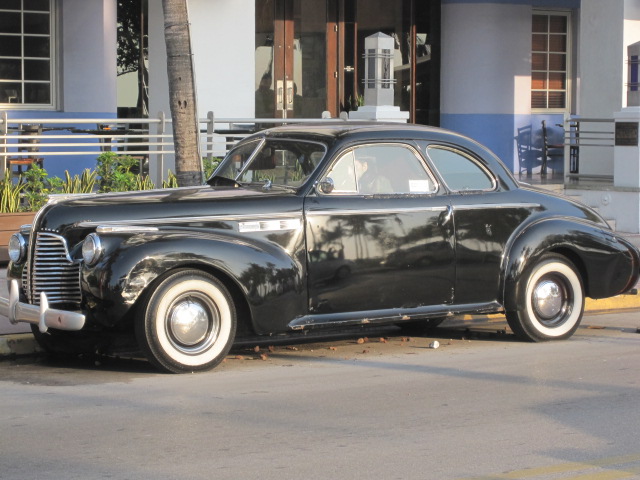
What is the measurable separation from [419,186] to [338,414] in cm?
267

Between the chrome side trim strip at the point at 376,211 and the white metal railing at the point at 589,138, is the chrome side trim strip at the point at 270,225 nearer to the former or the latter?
the chrome side trim strip at the point at 376,211

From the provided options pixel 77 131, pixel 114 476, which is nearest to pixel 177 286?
pixel 114 476

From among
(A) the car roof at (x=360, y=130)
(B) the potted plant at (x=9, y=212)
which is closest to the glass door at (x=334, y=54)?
(B) the potted plant at (x=9, y=212)

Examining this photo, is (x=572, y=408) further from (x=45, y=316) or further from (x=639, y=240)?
(x=639, y=240)

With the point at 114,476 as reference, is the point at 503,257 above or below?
above

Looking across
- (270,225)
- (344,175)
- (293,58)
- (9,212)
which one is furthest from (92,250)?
(293,58)

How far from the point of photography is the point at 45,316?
7812 mm

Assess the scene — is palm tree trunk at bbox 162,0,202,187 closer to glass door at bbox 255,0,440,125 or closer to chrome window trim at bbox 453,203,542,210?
chrome window trim at bbox 453,203,542,210

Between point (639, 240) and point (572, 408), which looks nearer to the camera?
point (572, 408)

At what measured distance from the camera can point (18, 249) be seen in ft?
27.7

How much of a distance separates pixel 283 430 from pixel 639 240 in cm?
987

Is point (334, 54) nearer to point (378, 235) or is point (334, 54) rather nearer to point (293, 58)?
point (293, 58)

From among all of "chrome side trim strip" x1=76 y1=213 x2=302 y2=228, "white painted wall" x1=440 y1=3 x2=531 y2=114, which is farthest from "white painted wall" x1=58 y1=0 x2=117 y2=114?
"chrome side trim strip" x1=76 y1=213 x2=302 y2=228

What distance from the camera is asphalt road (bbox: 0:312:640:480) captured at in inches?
228
